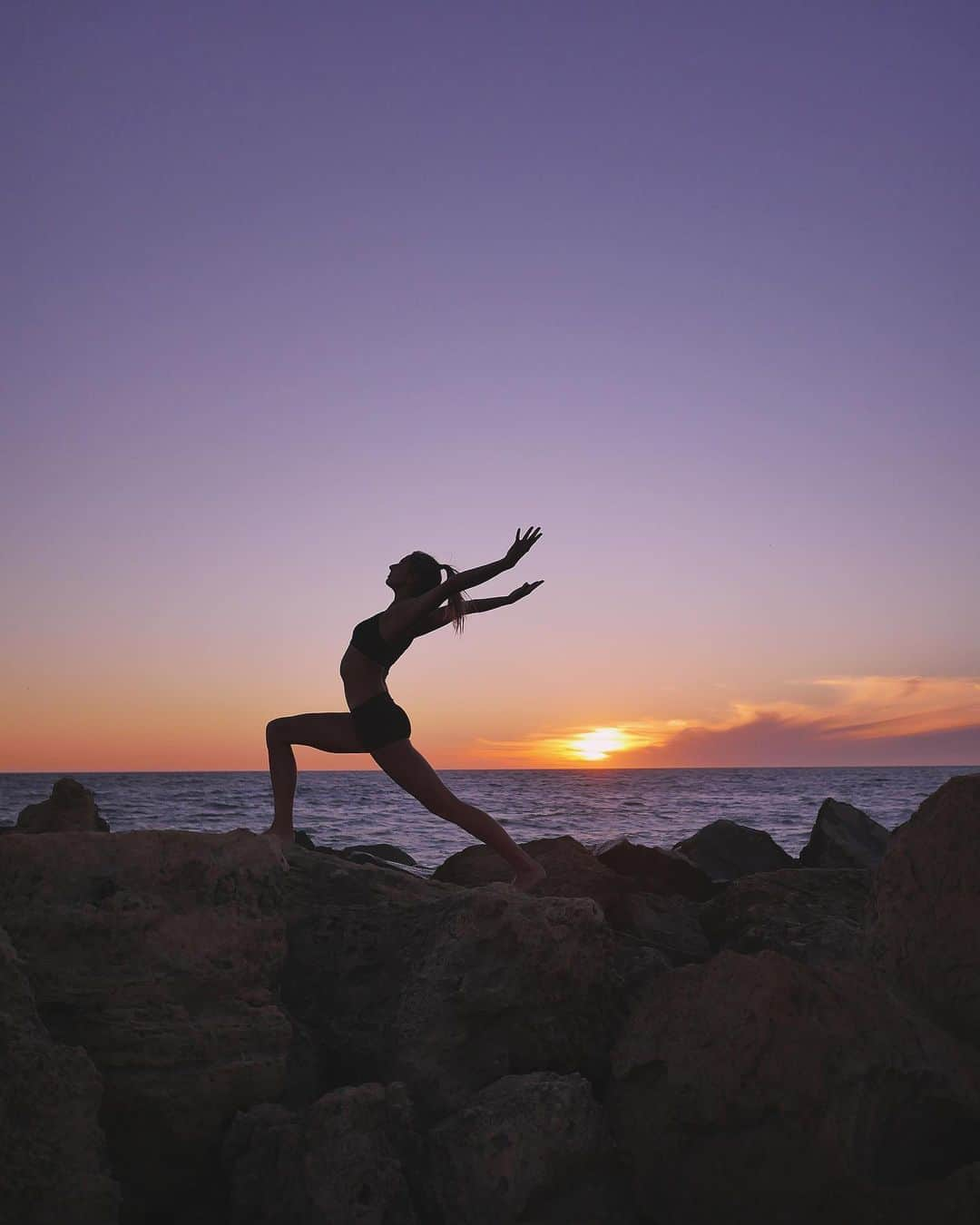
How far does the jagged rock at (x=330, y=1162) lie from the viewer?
9.21 feet

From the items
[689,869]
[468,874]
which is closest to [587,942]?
[468,874]

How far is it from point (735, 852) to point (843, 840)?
3.88 feet

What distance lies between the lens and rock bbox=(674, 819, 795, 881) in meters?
10.4

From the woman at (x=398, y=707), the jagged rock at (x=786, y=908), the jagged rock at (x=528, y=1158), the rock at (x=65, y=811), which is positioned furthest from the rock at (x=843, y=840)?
the rock at (x=65, y=811)

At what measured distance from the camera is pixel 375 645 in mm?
4918

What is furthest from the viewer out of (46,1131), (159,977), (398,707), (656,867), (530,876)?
(656,867)

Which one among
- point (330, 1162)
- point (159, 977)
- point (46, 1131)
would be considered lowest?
point (330, 1162)

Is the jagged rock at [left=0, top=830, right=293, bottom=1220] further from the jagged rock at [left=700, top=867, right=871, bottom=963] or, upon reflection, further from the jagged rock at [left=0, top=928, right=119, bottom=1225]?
the jagged rock at [left=700, top=867, right=871, bottom=963]

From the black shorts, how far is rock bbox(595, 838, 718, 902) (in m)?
2.93

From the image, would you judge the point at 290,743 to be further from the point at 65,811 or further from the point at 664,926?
the point at 65,811

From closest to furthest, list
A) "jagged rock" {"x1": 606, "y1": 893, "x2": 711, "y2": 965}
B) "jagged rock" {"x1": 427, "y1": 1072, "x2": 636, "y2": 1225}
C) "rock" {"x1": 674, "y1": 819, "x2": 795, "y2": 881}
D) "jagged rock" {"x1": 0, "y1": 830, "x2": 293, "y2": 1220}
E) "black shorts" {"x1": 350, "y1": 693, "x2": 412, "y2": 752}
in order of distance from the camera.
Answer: "jagged rock" {"x1": 427, "y1": 1072, "x2": 636, "y2": 1225} < "jagged rock" {"x1": 0, "y1": 830, "x2": 293, "y2": 1220} < "black shorts" {"x1": 350, "y1": 693, "x2": 412, "y2": 752} < "jagged rock" {"x1": 606, "y1": 893, "x2": 711, "y2": 965} < "rock" {"x1": 674, "y1": 819, "x2": 795, "y2": 881}

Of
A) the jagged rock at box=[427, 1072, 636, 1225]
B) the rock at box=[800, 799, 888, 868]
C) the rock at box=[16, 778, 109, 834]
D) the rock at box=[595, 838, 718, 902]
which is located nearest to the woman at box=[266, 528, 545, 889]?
the jagged rock at box=[427, 1072, 636, 1225]

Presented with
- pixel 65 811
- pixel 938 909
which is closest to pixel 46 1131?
pixel 938 909

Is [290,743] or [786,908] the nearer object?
[290,743]
